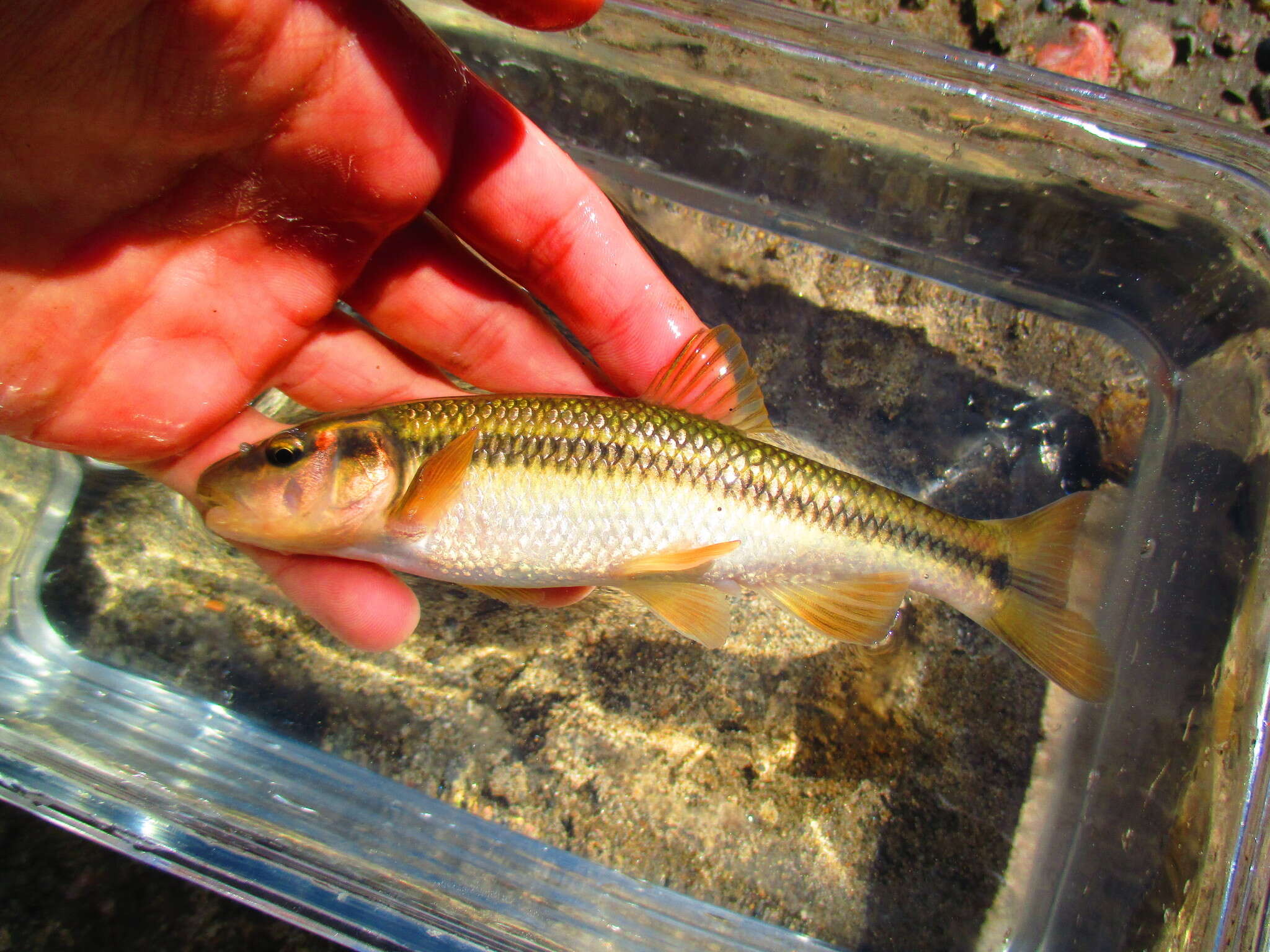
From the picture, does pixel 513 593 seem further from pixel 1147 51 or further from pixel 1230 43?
pixel 1230 43

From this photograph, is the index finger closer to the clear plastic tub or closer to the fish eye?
the clear plastic tub

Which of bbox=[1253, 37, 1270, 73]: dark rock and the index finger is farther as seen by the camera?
bbox=[1253, 37, 1270, 73]: dark rock

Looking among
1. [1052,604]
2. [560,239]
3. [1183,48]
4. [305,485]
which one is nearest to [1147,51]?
[1183,48]

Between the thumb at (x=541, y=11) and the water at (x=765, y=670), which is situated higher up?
the thumb at (x=541, y=11)

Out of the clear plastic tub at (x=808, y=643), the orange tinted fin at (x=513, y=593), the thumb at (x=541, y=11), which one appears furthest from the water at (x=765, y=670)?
the thumb at (x=541, y=11)

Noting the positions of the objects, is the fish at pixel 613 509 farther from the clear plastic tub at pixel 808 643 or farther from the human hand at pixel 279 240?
the clear plastic tub at pixel 808 643

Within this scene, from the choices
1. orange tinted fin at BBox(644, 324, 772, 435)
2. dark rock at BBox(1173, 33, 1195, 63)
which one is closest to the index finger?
orange tinted fin at BBox(644, 324, 772, 435)

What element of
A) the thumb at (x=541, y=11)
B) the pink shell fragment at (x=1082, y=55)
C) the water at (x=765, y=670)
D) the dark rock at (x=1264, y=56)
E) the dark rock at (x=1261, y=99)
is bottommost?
the water at (x=765, y=670)
